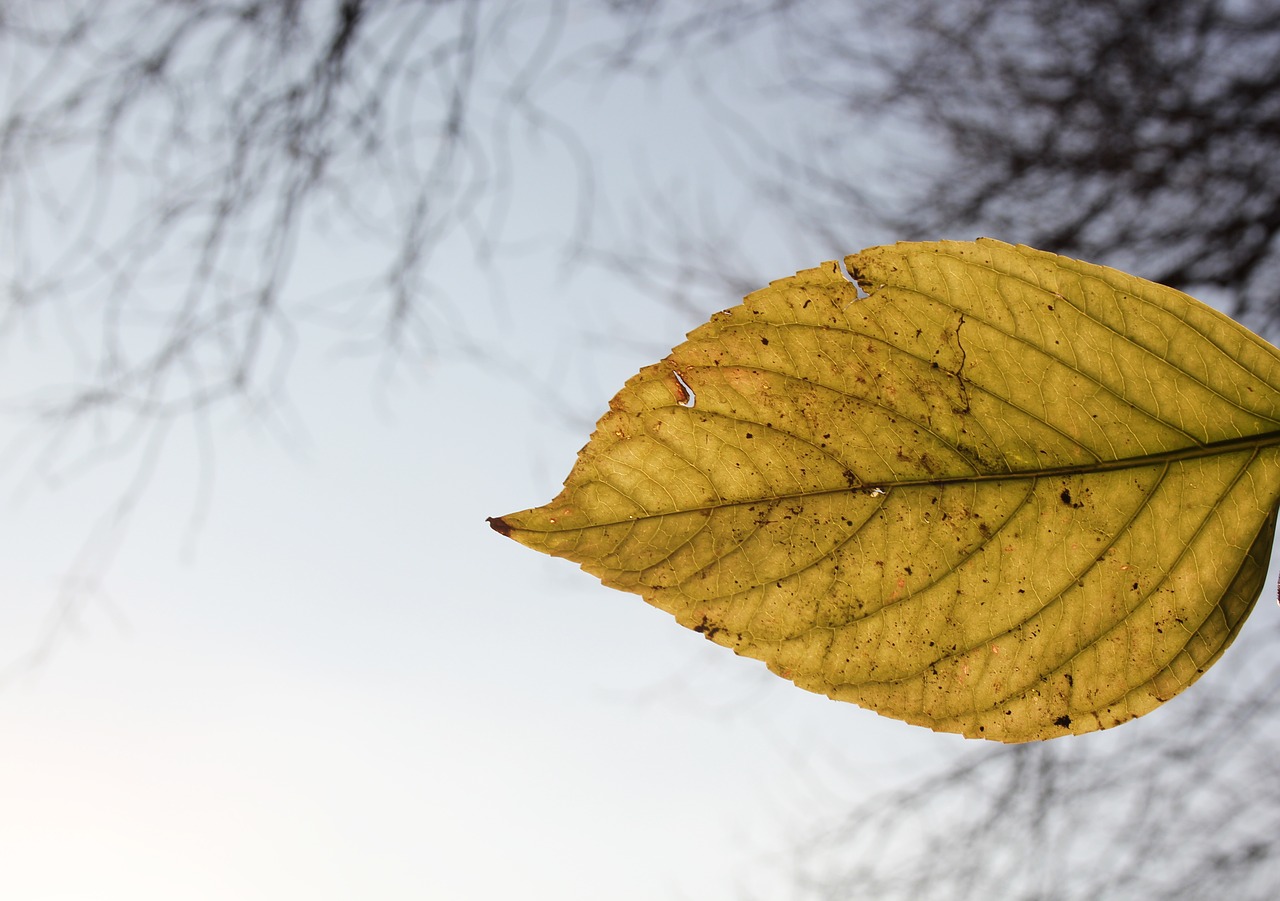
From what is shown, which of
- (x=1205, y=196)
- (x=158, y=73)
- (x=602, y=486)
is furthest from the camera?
(x=1205, y=196)

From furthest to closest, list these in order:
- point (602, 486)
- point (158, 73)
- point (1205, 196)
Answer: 1. point (1205, 196)
2. point (158, 73)
3. point (602, 486)

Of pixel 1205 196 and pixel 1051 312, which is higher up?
pixel 1205 196

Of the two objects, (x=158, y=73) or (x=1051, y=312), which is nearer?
(x=1051, y=312)

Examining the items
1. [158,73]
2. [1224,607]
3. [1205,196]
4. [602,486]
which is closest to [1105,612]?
[1224,607]

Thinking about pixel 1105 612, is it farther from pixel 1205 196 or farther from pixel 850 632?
pixel 1205 196

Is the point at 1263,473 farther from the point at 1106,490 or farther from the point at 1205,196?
the point at 1205,196

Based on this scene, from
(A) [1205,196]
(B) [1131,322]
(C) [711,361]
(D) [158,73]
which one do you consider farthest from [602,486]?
(A) [1205,196]

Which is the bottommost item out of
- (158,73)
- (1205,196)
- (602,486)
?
(602,486)
